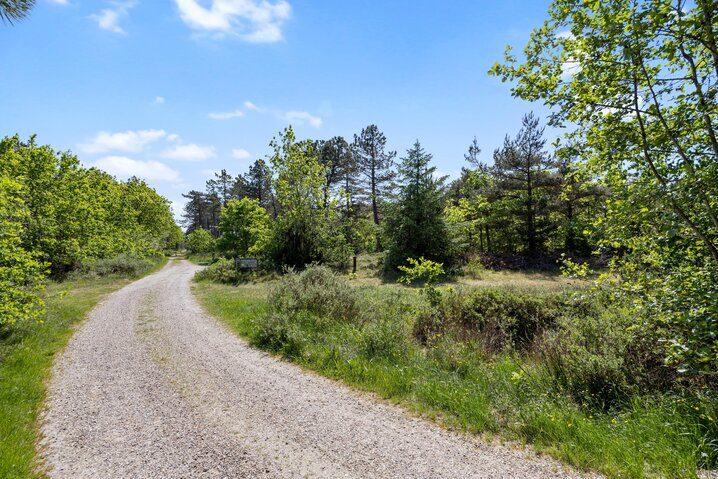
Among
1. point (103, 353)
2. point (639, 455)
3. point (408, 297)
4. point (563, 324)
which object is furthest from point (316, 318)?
point (639, 455)

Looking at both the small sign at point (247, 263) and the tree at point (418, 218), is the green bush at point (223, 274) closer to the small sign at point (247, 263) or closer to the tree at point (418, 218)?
the small sign at point (247, 263)

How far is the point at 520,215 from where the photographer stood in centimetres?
2738

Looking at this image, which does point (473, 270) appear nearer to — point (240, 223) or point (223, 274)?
point (223, 274)

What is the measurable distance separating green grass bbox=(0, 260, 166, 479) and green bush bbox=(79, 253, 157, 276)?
11.7 metres

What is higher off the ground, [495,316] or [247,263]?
[247,263]

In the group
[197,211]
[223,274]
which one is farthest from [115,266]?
[197,211]

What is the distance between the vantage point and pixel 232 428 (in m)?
4.75

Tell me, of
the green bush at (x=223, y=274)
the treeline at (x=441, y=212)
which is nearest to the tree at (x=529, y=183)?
the treeline at (x=441, y=212)

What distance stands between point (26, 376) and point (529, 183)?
29.4m

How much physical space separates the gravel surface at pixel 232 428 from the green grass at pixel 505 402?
1.30ft

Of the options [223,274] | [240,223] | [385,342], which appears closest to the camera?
[385,342]

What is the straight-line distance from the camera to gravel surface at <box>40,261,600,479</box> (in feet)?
12.8

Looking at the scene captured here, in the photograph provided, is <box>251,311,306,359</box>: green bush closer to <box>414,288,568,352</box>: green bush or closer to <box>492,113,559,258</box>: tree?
<box>414,288,568,352</box>: green bush

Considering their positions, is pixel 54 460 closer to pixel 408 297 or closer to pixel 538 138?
pixel 408 297
